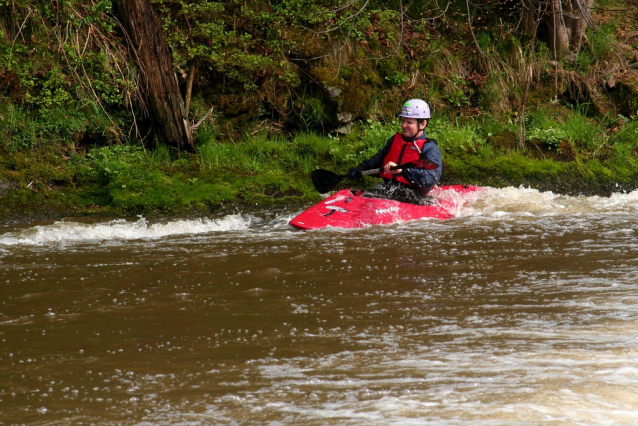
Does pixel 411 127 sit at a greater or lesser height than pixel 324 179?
A: greater

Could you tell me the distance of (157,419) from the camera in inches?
92.3

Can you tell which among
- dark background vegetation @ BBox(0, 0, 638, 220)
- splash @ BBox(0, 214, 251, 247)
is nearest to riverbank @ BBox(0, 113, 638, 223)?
dark background vegetation @ BBox(0, 0, 638, 220)

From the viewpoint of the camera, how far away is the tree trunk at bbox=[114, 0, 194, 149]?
7.71 metres

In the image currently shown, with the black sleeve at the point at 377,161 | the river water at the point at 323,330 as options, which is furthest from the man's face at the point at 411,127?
the river water at the point at 323,330

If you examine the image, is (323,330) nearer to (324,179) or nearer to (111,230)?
(111,230)

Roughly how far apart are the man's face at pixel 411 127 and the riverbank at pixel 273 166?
1.40 metres

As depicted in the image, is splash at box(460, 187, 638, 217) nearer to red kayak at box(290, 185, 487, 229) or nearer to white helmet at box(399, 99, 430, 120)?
red kayak at box(290, 185, 487, 229)

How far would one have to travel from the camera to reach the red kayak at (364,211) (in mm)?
6332

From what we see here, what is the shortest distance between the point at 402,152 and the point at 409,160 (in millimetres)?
122

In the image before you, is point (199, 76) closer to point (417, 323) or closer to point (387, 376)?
point (417, 323)

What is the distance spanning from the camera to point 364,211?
6500 millimetres

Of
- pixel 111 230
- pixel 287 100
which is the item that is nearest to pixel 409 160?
pixel 287 100

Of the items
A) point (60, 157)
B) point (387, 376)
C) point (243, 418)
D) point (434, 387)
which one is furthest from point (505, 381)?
point (60, 157)

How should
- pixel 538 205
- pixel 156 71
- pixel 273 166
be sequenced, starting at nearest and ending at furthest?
1. pixel 538 205
2. pixel 156 71
3. pixel 273 166
